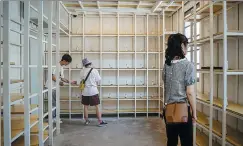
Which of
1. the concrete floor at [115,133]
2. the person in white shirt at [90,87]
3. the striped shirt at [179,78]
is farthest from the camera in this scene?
the person in white shirt at [90,87]

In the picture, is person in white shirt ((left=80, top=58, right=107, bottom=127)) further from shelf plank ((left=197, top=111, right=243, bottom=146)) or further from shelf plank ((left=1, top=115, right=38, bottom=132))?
shelf plank ((left=197, top=111, right=243, bottom=146))

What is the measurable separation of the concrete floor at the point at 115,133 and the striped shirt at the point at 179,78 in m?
2.24

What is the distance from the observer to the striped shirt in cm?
236

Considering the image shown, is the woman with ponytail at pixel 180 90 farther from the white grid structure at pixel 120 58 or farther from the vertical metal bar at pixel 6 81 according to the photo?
the white grid structure at pixel 120 58

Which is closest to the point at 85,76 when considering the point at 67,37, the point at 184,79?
the point at 67,37

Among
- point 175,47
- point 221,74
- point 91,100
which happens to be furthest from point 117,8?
point 175,47

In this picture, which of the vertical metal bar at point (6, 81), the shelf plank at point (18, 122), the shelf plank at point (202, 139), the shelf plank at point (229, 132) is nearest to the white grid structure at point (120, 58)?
the shelf plank at point (202, 139)

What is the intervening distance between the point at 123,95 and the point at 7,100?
15.1 ft

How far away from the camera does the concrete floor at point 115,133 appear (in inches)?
178

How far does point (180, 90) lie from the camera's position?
7.81ft

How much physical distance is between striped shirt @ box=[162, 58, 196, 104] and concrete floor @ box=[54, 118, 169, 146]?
2.24 metres

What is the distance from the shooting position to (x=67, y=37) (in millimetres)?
7152

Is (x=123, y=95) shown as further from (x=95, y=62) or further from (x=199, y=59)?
(x=199, y=59)

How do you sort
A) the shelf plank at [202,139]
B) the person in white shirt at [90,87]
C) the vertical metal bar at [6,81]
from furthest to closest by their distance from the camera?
the person in white shirt at [90,87] → the shelf plank at [202,139] → the vertical metal bar at [6,81]
